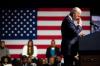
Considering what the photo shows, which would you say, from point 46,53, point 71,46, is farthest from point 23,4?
point 71,46

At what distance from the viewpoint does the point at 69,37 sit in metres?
4.23

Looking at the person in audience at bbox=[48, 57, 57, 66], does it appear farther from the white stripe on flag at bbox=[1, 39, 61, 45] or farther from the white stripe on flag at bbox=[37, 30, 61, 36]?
the white stripe on flag at bbox=[37, 30, 61, 36]

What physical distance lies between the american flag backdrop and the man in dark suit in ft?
18.7

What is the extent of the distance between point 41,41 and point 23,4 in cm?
128

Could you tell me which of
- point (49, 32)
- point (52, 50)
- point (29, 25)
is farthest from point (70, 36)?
point (29, 25)

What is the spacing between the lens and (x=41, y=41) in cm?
1008

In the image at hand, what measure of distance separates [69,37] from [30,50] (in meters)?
5.50

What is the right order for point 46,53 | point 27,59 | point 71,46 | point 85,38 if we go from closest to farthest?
point 85,38 < point 71,46 < point 27,59 < point 46,53

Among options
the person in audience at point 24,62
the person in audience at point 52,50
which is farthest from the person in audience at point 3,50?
the person in audience at point 52,50

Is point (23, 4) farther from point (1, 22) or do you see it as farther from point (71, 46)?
point (71, 46)

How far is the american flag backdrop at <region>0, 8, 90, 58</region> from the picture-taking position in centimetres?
1009

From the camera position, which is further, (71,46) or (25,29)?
(25,29)

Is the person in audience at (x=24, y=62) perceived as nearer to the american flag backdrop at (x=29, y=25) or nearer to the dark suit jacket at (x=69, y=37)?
the american flag backdrop at (x=29, y=25)

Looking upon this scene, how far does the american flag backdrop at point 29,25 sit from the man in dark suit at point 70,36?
569cm
